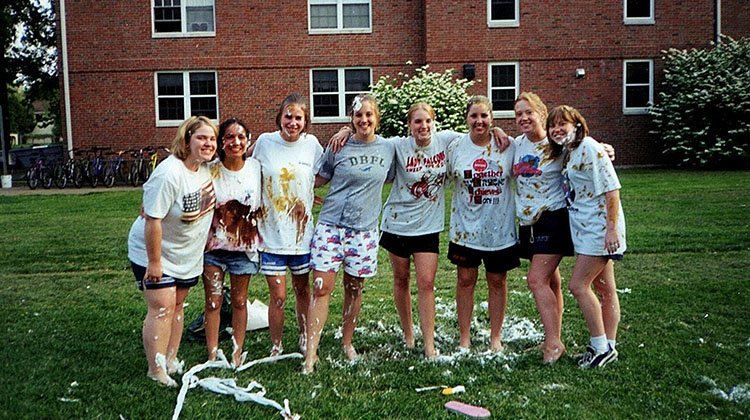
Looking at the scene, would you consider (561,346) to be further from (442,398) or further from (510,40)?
(510,40)

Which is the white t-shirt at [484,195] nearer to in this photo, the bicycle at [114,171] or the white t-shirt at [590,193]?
the white t-shirt at [590,193]

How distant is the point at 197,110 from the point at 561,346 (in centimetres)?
1794

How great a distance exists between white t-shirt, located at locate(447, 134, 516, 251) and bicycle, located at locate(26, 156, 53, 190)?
57.4ft

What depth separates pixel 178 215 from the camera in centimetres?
436

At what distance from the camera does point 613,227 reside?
4.43 meters

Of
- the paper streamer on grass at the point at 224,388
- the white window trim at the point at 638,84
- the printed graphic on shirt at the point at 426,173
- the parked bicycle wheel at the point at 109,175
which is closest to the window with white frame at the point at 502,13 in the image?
the white window trim at the point at 638,84

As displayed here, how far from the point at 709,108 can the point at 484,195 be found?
17237 mm

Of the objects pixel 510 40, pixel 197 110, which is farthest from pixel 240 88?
pixel 510 40

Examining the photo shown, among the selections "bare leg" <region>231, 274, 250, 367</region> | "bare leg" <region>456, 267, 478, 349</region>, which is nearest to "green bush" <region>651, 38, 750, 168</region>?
"bare leg" <region>456, 267, 478, 349</region>

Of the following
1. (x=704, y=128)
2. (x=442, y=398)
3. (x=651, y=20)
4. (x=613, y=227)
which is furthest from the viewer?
(x=651, y=20)

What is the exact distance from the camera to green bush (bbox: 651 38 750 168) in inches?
767

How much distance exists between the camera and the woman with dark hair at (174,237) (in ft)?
14.2

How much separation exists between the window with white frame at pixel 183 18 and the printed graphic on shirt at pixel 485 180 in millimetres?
17491

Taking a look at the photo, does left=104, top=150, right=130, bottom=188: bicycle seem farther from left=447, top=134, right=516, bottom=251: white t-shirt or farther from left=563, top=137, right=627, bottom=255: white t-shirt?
left=563, top=137, right=627, bottom=255: white t-shirt
